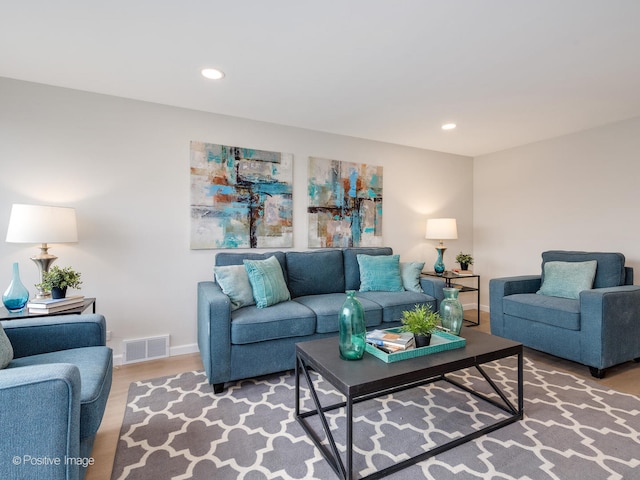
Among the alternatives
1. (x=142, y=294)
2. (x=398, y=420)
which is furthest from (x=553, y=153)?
(x=142, y=294)

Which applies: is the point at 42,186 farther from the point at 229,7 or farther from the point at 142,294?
the point at 229,7

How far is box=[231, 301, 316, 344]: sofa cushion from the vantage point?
7.43 feet

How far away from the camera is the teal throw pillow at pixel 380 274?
3238 millimetres

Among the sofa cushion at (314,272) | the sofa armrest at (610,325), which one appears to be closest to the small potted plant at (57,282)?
the sofa cushion at (314,272)

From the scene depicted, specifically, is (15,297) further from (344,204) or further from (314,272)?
(344,204)

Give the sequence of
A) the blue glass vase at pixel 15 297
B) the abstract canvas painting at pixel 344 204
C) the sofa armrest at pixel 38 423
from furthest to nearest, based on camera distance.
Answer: the abstract canvas painting at pixel 344 204
the blue glass vase at pixel 15 297
the sofa armrest at pixel 38 423

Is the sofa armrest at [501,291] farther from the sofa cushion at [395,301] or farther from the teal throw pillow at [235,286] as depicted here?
the teal throw pillow at [235,286]

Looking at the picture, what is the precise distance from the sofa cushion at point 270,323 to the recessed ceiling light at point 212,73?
176 cm

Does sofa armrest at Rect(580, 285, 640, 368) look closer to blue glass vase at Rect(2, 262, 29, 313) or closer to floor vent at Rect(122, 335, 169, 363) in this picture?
floor vent at Rect(122, 335, 169, 363)

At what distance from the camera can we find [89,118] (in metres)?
2.64

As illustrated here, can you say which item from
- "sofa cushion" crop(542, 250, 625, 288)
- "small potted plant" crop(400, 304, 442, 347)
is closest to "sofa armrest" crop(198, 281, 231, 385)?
"small potted plant" crop(400, 304, 442, 347)

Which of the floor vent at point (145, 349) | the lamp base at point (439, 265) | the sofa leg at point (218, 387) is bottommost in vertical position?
the sofa leg at point (218, 387)

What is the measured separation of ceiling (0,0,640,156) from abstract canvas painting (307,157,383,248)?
2.25 ft

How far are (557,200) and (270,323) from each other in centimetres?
359
